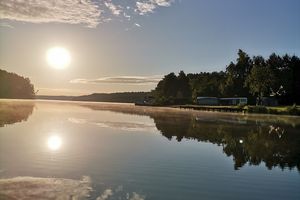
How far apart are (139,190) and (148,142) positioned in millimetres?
19315

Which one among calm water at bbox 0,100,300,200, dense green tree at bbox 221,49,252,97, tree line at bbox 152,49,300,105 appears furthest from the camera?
dense green tree at bbox 221,49,252,97

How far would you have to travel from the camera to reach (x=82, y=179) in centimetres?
1905

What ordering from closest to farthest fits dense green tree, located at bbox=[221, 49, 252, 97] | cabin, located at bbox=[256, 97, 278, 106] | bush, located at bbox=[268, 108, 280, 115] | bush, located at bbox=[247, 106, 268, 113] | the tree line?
1. bush, located at bbox=[268, 108, 280, 115]
2. bush, located at bbox=[247, 106, 268, 113]
3. the tree line
4. cabin, located at bbox=[256, 97, 278, 106]
5. dense green tree, located at bbox=[221, 49, 252, 97]

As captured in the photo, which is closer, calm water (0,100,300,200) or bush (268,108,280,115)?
calm water (0,100,300,200)

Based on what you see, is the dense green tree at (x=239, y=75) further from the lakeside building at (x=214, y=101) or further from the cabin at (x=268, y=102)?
the cabin at (x=268, y=102)

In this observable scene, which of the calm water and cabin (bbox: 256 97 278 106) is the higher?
cabin (bbox: 256 97 278 106)

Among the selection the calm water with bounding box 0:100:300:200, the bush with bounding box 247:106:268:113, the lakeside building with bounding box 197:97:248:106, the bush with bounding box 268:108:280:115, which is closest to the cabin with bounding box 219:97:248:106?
the lakeside building with bounding box 197:97:248:106

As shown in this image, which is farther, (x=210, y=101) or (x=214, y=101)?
(x=210, y=101)

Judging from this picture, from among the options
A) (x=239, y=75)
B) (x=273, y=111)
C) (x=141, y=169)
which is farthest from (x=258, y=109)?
(x=141, y=169)

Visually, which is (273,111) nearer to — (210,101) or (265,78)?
(265,78)

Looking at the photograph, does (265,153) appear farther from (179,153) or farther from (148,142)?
(148,142)

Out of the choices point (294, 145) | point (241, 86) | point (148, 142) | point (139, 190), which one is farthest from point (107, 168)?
point (241, 86)

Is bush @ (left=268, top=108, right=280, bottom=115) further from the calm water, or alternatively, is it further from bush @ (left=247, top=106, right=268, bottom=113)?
the calm water

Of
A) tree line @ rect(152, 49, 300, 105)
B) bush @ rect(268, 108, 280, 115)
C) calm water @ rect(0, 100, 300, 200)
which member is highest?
tree line @ rect(152, 49, 300, 105)
